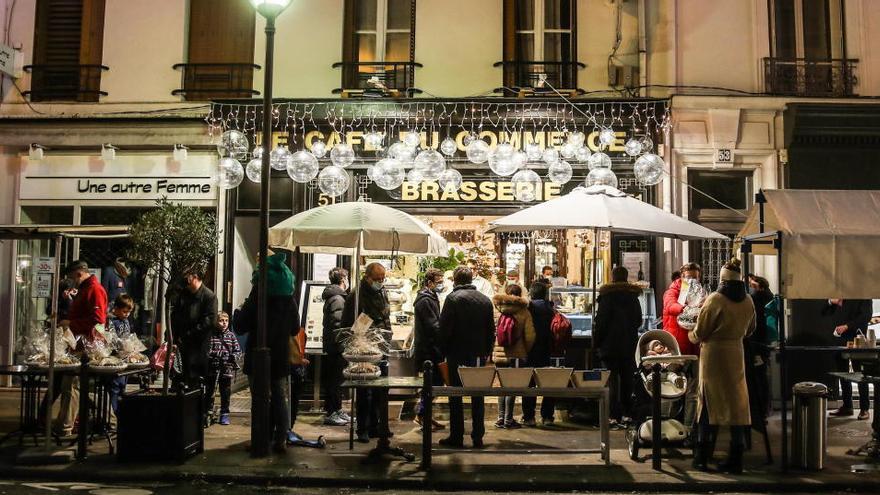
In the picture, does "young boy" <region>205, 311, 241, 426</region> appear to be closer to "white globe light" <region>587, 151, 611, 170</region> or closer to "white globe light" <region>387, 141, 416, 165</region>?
"white globe light" <region>387, 141, 416, 165</region>

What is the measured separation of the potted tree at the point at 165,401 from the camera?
782 centimetres

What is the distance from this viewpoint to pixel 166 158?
1373cm

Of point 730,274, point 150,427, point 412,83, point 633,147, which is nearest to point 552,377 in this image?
point 730,274

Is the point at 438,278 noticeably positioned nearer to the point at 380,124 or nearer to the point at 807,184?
the point at 380,124

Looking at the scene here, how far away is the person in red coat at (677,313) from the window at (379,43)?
6.02 m

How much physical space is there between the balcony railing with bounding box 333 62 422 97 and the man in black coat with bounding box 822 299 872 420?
297 inches

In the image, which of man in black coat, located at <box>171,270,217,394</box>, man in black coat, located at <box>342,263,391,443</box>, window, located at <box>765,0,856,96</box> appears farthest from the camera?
window, located at <box>765,0,856,96</box>

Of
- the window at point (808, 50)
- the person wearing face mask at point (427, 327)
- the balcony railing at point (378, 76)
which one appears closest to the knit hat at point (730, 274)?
the person wearing face mask at point (427, 327)

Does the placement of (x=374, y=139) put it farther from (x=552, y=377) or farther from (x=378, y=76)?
(x=552, y=377)

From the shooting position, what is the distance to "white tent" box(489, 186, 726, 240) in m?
9.16

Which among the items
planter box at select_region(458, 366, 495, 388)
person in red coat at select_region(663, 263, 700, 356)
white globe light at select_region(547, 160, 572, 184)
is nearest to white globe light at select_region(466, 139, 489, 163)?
white globe light at select_region(547, 160, 572, 184)

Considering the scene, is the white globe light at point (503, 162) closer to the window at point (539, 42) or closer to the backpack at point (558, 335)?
the backpack at point (558, 335)

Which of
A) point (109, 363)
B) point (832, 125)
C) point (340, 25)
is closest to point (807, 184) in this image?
point (832, 125)

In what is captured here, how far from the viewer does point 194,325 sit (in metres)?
9.66
